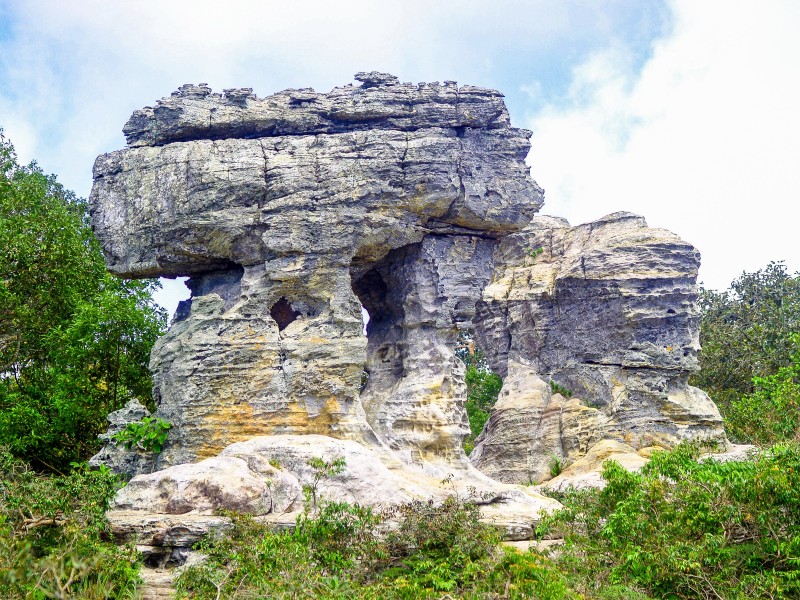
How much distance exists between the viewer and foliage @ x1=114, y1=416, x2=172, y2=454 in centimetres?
1505

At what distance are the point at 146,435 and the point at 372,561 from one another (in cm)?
544

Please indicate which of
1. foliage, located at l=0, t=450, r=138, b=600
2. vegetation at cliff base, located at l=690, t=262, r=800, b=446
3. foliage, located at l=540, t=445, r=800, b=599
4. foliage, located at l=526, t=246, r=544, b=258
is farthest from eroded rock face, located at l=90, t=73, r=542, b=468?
vegetation at cliff base, located at l=690, t=262, r=800, b=446

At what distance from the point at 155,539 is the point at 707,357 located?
1881 centimetres

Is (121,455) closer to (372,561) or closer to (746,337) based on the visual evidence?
(372,561)

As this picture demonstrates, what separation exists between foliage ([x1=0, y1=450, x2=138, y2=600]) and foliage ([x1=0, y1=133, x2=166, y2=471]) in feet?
21.6

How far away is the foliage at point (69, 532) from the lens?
9930 mm

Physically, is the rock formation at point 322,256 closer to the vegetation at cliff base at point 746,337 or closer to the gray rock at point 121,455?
the gray rock at point 121,455

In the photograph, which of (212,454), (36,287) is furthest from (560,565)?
(36,287)

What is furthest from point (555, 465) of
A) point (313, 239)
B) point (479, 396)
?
point (479, 396)

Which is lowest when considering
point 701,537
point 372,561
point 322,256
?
point 372,561

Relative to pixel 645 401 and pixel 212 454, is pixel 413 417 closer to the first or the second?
pixel 212 454

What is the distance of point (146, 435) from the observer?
49.6ft

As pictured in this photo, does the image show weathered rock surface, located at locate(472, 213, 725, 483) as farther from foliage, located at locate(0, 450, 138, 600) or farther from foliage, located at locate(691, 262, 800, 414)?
foliage, located at locate(0, 450, 138, 600)

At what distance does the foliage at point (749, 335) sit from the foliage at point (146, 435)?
1560 cm
